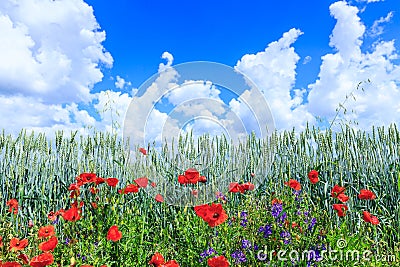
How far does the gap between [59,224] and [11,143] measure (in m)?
1.23

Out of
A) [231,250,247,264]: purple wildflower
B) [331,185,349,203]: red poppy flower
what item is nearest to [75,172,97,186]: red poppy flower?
[231,250,247,264]: purple wildflower

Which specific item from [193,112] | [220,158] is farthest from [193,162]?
[193,112]

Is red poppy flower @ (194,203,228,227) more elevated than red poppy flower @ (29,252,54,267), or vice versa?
red poppy flower @ (194,203,228,227)

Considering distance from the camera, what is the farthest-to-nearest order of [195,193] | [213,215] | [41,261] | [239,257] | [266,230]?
1. [195,193]
2. [266,230]
3. [239,257]
4. [213,215]
5. [41,261]

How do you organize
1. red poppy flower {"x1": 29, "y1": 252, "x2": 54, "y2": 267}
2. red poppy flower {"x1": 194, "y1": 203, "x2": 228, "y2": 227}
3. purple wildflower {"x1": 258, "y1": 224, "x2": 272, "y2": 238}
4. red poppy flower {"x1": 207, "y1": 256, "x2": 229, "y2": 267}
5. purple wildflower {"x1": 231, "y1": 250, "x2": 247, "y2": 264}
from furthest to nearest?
purple wildflower {"x1": 258, "y1": 224, "x2": 272, "y2": 238} → purple wildflower {"x1": 231, "y1": 250, "x2": 247, "y2": 264} → red poppy flower {"x1": 194, "y1": 203, "x2": 228, "y2": 227} → red poppy flower {"x1": 207, "y1": 256, "x2": 229, "y2": 267} → red poppy flower {"x1": 29, "y1": 252, "x2": 54, "y2": 267}

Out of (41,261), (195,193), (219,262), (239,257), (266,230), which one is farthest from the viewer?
(195,193)

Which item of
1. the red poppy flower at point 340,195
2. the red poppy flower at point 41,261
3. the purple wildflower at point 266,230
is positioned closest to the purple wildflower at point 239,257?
the purple wildflower at point 266,230

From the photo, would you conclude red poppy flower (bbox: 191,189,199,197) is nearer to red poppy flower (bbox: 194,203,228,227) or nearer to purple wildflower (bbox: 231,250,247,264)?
purple wildflower (bbox: 231,250,247,264)

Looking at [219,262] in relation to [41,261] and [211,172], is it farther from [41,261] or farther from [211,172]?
[211,172]

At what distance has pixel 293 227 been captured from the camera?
256 centimetres

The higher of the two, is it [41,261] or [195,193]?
[195,193]

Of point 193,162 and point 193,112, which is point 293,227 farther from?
point 193,162

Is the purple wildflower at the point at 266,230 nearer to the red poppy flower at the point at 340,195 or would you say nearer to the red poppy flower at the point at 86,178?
the red poppy flower at the point at 340,195

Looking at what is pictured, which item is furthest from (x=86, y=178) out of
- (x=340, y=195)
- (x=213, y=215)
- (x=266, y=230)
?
(x=340, y=195)
